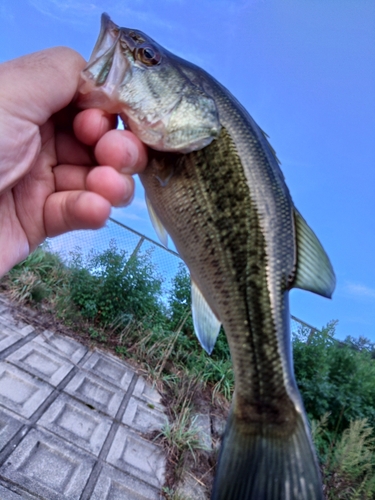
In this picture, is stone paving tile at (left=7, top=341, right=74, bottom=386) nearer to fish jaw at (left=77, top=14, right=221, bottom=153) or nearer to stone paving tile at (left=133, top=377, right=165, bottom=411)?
stone paving tile at (left=133, top=377, right=165, bottom=411)

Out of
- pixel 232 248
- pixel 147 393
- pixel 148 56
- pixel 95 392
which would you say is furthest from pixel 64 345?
pixel 148 56

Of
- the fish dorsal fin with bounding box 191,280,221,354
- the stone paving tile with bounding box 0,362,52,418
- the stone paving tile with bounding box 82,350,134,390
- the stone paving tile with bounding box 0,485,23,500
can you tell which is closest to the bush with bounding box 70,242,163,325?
the stone paving tile with bounding box 82,350,134,390

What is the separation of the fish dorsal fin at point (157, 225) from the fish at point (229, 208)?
0.33ft

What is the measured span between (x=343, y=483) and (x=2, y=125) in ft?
12.7

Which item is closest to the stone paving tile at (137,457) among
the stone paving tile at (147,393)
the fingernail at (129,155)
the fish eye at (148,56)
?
the stone paving tile at (147,393)

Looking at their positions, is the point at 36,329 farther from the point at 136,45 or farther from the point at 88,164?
the point at 136,45

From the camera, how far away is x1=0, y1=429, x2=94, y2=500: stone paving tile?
2623mm

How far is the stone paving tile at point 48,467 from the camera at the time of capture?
262cm

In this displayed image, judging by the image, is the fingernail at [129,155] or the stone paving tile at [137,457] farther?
the stone paving tile at [137,457]

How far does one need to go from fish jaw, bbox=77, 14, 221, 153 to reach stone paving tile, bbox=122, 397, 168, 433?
3.05m

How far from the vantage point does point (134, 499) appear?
2.91m

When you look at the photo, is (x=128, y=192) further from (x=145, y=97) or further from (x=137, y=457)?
(x=137, y=457)

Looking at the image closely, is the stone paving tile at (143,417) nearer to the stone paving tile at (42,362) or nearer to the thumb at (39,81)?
the stone paving tile at (42,362)

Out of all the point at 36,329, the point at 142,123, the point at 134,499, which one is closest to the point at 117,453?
the point at 134,499
